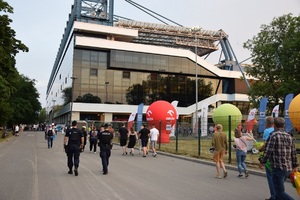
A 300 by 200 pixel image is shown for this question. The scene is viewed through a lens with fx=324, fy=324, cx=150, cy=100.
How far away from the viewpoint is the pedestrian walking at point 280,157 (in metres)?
5.83

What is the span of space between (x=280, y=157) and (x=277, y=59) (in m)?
38.9

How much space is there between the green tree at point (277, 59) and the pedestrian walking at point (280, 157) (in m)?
34.0

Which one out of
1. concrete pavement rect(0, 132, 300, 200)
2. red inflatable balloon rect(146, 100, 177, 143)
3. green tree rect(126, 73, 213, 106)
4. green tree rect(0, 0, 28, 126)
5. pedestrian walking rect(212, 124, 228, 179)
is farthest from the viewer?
green tree rect(126, 73, 213, 106)

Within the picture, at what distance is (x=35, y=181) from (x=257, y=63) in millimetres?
39443

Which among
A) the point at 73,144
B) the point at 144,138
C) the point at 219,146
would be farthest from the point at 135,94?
the point at 219,146

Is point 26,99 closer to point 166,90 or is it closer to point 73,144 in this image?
point 166,90

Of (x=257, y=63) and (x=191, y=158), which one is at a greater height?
(x=257, y=63)

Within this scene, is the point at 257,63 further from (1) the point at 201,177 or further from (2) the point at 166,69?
(1) the point at 201,177

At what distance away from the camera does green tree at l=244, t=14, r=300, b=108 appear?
1507 inches

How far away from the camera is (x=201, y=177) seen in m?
11.0

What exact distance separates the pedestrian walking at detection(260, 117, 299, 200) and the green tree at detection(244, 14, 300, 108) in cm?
3396

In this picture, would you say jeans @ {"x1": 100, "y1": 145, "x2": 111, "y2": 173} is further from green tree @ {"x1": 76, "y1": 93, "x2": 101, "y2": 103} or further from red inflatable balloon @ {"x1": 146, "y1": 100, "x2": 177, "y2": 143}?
green tree @ {"x1": 76, "y1": 93, "x2": 101, "y2": 103}

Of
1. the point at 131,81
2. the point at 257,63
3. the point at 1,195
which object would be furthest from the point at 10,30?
the point at 131,81

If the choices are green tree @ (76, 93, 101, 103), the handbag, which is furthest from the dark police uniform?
green tree @ (76, 93, 101, 103)
